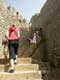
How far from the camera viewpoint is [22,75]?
7.93 m

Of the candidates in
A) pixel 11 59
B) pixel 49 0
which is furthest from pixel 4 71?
pixel 49 0

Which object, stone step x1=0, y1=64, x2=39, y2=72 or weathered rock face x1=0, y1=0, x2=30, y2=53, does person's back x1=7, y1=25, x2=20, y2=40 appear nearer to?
stone step x1=0, y1=64, x2=39, y2=72

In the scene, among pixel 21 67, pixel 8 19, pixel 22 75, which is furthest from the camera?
pixel 8 19

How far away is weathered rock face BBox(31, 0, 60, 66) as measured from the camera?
10.6 metres

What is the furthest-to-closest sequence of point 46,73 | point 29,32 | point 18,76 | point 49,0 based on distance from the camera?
point 29,32, point 49,0, point 46,73, point 18,76

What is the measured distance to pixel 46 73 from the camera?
8414 mm

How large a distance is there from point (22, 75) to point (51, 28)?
4164mm

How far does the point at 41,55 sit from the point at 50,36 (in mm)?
1270

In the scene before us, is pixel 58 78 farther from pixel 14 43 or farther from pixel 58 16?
pixel 58 16

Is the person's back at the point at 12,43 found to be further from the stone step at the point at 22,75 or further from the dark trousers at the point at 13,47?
the stone step at the point at 22,75

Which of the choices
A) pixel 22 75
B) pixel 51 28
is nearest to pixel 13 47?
pixel 22 75

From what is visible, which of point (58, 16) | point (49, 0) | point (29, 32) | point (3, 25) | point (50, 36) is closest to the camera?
point (58, 16)

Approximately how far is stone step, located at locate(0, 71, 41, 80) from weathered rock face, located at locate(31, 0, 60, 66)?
2.31 meters

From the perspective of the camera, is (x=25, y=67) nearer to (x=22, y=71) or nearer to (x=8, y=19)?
(x=22, y=71)
